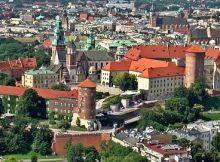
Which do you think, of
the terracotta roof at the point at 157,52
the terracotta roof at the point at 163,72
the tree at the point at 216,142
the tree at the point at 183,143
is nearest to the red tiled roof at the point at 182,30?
the terracotta roof at the point at 157,52

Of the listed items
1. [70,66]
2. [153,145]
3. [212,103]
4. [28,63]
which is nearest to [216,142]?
[153,145]

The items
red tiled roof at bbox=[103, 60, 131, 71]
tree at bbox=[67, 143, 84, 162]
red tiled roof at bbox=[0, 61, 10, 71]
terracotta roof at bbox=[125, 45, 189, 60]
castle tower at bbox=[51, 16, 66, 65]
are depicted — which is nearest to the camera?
tree at bbox=[67, 143, 84, 162]

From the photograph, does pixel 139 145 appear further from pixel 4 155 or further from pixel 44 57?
pixel 44 57

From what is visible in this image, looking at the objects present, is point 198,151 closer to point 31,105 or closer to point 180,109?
point 180,109

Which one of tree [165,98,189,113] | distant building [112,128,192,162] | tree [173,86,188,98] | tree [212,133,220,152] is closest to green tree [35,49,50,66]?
tree [173,86,188,98]

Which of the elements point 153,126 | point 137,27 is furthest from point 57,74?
point 137,27

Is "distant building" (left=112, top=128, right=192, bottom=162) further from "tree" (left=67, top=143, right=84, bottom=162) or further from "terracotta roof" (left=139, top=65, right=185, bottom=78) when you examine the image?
"terracotta roof" (left=139, top=65, right=185, bottom=78)

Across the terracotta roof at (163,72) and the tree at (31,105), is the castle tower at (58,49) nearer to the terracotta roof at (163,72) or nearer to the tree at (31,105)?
the terracotta roof at (163,72)
